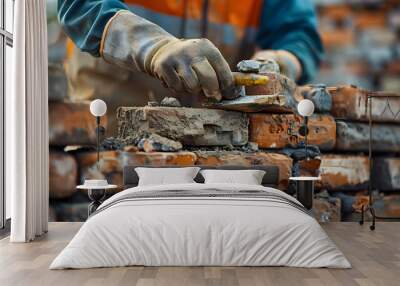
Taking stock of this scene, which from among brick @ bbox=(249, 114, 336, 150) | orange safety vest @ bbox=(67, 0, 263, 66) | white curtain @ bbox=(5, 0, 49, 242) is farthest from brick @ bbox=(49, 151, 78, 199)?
brick @ bbox=(249, 114, 336, 150)

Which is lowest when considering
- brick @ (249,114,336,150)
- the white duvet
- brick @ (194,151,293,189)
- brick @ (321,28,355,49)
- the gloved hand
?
the white duvet

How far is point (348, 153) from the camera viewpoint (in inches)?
287

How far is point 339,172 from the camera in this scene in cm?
729

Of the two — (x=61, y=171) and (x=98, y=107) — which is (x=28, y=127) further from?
(x=61, y=171)

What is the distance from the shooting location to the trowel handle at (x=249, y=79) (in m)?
7.09

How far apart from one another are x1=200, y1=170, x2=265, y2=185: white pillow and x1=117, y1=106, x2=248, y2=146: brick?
1.90 feet

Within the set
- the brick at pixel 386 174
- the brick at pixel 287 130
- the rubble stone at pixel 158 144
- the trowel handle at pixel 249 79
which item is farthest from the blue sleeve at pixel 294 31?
the rubble stone at pixel 158 144

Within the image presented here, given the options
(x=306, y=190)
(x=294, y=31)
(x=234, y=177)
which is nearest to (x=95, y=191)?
(x=234, y=177)

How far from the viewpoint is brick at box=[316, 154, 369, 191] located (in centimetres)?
728

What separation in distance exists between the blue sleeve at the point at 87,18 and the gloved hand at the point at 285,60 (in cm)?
176

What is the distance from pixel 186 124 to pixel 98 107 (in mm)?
1051

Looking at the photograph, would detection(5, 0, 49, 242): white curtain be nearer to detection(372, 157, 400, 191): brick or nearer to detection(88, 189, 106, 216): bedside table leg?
detection(88, 189, 106, 216): bedside table leg

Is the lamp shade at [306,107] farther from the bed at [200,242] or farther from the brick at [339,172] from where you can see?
the bed at [200,242]

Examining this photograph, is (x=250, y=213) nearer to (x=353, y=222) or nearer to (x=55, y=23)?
(x=353, y=222)
